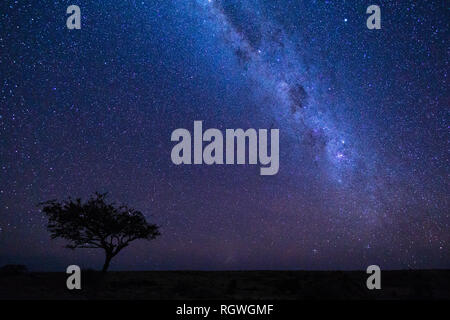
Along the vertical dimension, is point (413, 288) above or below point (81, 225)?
below

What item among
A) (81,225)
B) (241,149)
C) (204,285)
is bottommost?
(204,285)

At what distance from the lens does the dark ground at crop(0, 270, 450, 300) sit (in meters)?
20.5

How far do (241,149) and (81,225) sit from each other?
51.9ft

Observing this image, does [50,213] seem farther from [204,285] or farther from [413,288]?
[413,288]

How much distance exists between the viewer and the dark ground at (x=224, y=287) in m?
20.5

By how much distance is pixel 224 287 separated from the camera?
25.0 metres
